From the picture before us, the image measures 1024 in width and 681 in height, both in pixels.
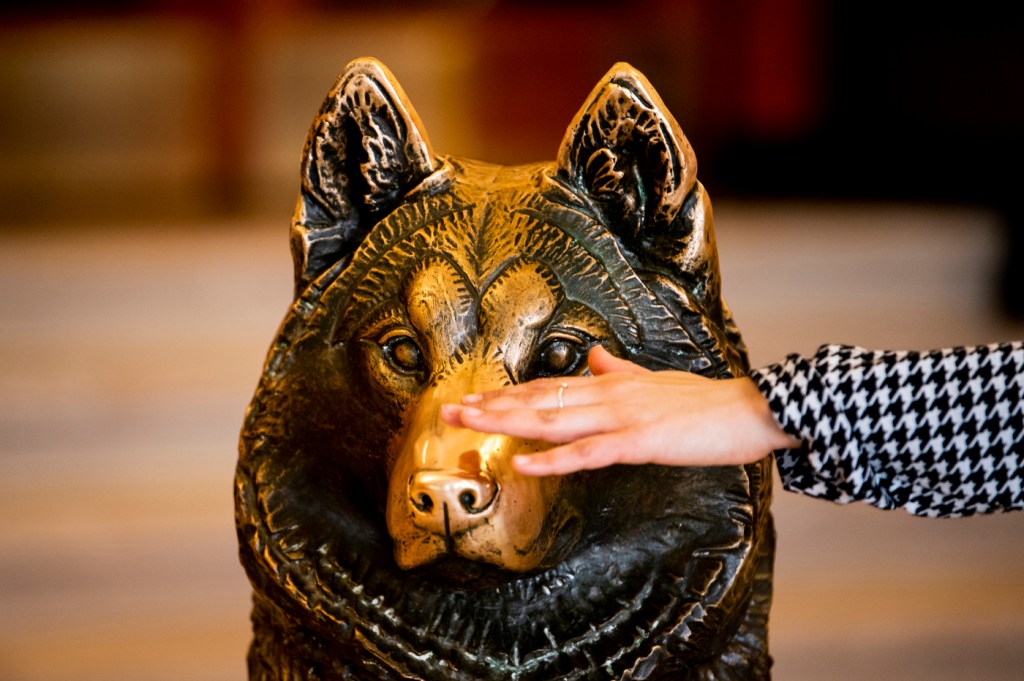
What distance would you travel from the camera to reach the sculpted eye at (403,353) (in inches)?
33.9

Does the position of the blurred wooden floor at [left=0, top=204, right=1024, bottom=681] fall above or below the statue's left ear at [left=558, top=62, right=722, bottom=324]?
below

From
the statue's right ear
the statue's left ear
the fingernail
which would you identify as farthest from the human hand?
the statue's right ear

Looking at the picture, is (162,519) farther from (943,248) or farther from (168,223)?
(943,248)

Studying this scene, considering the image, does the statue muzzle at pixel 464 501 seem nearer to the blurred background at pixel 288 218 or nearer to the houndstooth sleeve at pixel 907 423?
the houndstooth sleeve at pixel 907 423

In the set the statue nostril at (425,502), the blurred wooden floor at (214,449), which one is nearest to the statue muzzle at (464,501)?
the statue nostril at (425,502)

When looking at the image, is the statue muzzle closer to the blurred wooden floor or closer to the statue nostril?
the statue nostril

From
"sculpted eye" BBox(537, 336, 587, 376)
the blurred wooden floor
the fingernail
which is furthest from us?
the blurred wooden floor

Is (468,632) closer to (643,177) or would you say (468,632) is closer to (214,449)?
(643,177)

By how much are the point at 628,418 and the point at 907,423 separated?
0.19 metres

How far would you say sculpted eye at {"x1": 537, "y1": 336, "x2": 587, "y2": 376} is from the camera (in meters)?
0.85

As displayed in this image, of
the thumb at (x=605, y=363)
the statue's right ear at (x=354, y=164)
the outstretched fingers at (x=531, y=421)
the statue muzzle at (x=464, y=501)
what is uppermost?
the statue's right ear at (x=354, y=164)

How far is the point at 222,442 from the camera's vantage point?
239cm

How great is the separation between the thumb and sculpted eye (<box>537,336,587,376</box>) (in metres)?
0.03

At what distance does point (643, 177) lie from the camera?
867 millimetres
